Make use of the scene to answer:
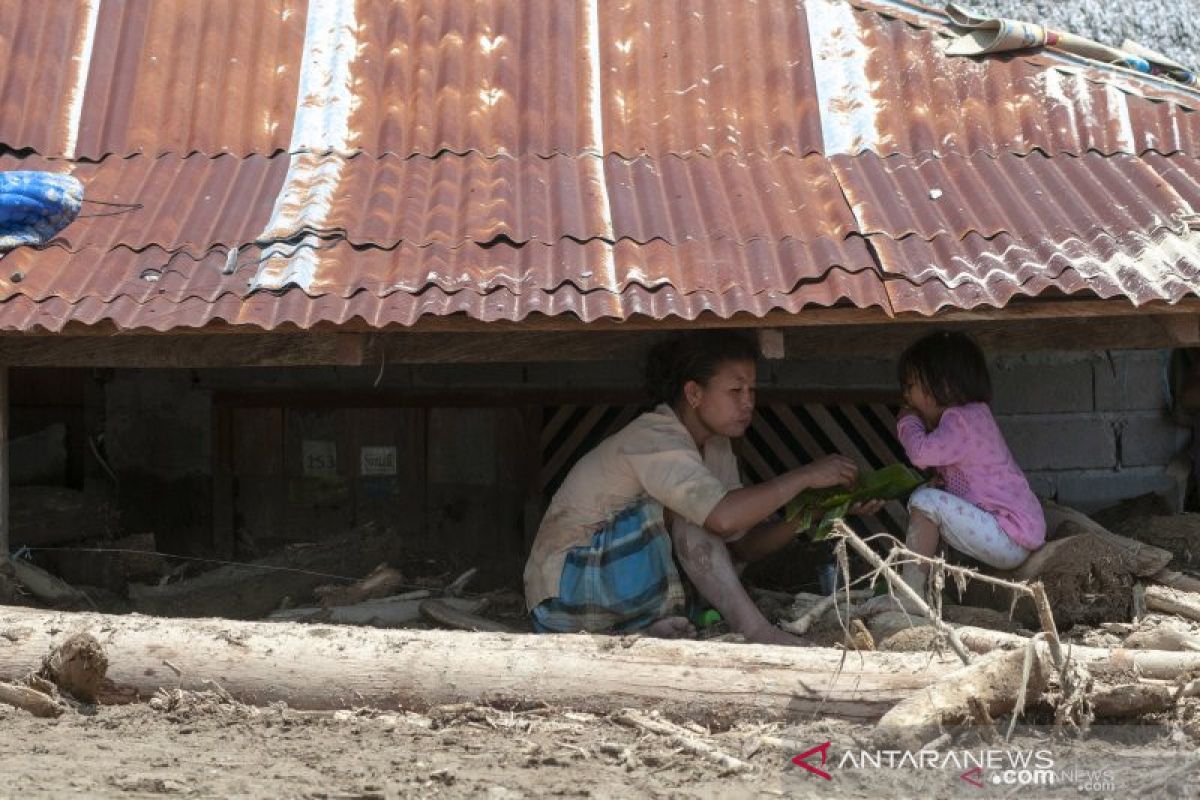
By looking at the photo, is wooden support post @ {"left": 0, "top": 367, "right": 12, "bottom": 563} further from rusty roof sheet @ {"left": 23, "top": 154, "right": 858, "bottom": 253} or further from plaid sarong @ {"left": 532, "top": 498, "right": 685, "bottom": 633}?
plaid sarong @ {"left": 532, "top": 498, "right": 685, "bottom": 633}

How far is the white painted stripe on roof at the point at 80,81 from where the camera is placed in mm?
6637

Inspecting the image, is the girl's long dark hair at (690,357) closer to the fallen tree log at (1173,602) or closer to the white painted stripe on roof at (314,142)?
the white painted stripe on roof at (314,142)

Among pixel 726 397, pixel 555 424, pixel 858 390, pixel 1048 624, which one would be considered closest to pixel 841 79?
pixel 726 397

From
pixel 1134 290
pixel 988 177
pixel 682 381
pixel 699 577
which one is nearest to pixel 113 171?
pixel 682 381

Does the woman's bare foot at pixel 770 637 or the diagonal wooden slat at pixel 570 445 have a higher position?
the diagonal wooden slat at pixel 570 445

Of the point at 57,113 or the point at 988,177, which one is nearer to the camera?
the point at 988,177

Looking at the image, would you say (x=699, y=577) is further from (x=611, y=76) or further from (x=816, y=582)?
(x=611, y=76)

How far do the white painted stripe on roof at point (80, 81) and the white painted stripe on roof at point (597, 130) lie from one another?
92.6 inches

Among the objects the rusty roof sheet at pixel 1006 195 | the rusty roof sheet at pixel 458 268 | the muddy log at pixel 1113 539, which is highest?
the rusty roof sheet at pixel 1006 195

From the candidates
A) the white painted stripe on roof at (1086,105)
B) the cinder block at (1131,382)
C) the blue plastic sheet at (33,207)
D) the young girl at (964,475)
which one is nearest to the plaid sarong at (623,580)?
the young girl at (964,475)

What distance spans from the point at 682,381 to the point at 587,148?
1.19 metres

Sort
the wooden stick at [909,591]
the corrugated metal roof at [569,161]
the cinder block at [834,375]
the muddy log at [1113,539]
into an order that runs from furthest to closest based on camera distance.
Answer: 1. the cinder block at [834,375]
2. the muddy log at [1113,539]
3. the corrugated metal roof at [569,161]
4. the wooden stick at [909,591]

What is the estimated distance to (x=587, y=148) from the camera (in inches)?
259

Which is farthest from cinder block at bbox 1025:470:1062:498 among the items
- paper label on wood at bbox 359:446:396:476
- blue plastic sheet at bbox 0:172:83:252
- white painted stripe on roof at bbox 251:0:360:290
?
blue plastic sheet at bbox 0:172:83:252
